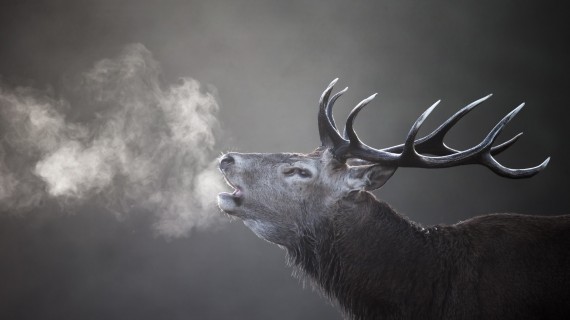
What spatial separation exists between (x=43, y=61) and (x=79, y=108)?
71 centimetres

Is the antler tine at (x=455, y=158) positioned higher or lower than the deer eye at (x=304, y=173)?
lower

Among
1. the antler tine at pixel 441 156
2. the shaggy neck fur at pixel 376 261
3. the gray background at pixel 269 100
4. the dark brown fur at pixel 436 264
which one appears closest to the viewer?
the dark brown fur at pixel 436 264

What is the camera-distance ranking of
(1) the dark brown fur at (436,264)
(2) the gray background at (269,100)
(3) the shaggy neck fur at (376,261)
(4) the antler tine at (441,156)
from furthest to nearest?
(2) the gray background at (269,100) < (4) the antler tine at (441,156) < (3) the shaggy neck fur at (376,261) < (1) the dark brown fur at (436,264)

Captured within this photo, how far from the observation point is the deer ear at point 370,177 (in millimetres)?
2848

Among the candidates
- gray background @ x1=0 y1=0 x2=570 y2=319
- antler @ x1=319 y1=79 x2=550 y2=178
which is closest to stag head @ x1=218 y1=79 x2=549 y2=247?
antler @ x1=319 y1=79 x2=550 y2=178

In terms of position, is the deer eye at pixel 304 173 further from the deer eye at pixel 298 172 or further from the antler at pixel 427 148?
the antler at pixel 427 148

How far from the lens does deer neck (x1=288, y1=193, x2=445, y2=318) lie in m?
2.57

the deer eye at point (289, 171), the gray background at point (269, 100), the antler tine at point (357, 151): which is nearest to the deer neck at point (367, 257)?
the antler tine at point (357, 151)

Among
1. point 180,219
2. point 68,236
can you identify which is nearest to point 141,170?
point 180,219

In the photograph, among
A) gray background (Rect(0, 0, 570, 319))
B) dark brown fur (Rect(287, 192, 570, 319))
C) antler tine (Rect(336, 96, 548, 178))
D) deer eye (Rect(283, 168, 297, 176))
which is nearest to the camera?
dark brown fur (Rect(287, 192, 570, 319))

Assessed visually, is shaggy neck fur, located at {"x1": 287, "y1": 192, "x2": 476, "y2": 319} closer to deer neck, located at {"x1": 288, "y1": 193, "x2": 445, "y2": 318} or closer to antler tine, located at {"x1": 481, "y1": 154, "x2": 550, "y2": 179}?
deer neck, located at {"x1": 288, "y1": 193, "x2": 445, "y2": 318}

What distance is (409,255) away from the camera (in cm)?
264

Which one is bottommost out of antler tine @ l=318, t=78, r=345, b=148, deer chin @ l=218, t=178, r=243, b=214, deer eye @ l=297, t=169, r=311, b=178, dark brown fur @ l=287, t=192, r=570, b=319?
dark brown fur @ l=287, t=192, r=570, b=319

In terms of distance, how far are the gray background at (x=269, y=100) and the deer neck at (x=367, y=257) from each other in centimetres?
362
